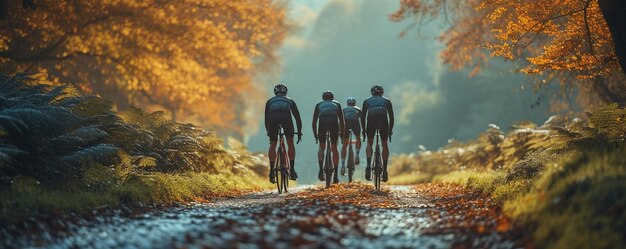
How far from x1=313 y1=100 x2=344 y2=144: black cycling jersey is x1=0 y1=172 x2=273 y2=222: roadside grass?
8.68 ft

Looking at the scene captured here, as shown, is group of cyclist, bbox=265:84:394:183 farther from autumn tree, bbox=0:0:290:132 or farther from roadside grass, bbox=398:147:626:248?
roadside grass, bbox=398:147:626:248

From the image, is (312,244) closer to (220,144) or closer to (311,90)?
(220,144)

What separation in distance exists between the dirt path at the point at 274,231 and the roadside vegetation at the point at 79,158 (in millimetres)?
813

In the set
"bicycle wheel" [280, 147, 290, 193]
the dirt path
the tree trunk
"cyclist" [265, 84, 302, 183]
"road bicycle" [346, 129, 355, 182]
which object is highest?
the tree trunk

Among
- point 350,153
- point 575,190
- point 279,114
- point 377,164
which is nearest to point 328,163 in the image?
point 377,164

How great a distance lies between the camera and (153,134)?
1259 centimetres

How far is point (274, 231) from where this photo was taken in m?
6.33

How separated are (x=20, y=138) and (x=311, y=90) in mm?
115507

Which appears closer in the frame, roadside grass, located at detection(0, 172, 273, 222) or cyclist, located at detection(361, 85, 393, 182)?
roadside grass, located at detection(0, 172, 273, 222)

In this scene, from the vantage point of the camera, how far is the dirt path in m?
5.89

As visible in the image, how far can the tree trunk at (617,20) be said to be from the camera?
952cm

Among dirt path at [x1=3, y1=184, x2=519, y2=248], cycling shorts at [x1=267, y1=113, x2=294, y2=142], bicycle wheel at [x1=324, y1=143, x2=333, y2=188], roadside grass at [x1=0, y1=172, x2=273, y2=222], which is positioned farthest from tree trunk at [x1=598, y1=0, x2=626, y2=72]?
roadside grass at [x1=0, y1=172, x2=273, y2=222]

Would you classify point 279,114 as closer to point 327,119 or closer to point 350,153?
point 327,119

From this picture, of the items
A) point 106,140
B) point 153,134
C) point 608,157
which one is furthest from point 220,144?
point 608,157
